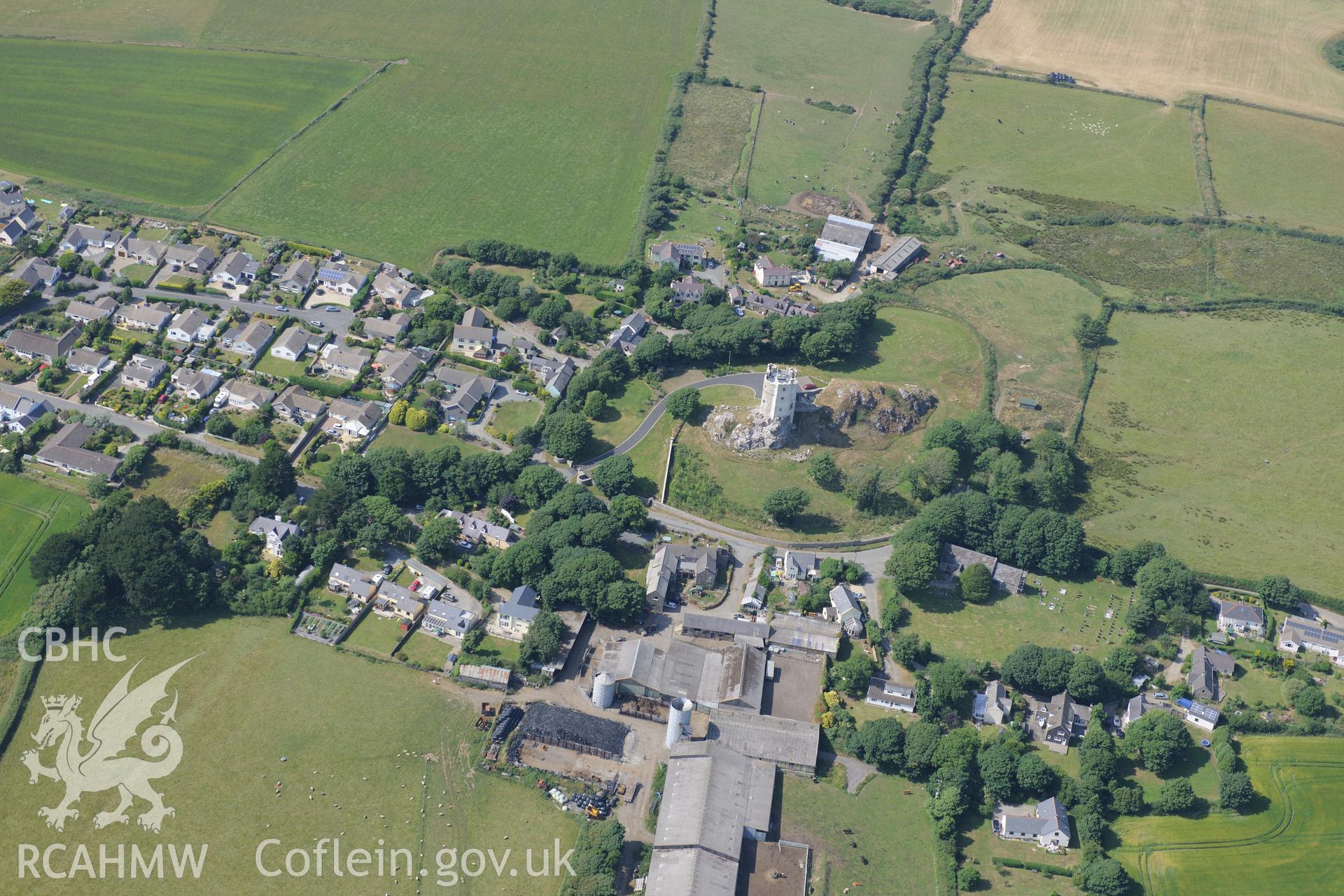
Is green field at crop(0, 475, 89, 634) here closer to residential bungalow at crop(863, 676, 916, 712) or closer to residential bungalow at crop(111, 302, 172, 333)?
residential bungalow at crop(111, 302, 172, 333)

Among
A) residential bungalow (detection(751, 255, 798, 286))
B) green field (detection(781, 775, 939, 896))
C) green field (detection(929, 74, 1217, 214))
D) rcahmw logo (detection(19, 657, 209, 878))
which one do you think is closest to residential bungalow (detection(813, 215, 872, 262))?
residential bungalow (detection(751, 255, 798, 286))

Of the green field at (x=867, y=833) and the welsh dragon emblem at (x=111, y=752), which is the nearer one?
the green field at (x=867, y=833)

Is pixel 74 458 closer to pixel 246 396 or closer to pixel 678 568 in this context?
pixel 246 396

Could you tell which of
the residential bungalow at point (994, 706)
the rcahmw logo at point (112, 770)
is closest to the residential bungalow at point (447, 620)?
the rcahmw logo at point (112, 770)

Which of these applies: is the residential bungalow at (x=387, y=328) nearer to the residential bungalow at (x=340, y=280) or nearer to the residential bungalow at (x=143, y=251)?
Result: the residential bungalow at (x=340, y=280)

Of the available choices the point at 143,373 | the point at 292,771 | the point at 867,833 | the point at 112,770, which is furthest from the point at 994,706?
the point at 143,373

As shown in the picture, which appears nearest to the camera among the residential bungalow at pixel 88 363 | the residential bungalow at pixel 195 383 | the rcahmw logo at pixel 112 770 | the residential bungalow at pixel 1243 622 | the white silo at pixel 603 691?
the rcahmw logo at pixel 112 770

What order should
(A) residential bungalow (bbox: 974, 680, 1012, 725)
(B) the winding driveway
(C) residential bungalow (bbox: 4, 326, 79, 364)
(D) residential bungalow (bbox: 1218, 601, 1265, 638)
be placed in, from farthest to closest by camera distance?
(C) residential bungalow (bbox: 4, 326, 79, 364)
(B) the winding driveway
(D) residential bungalow (bbox: 1218, 601, 1265, 638)
(A) residential bungalow (bbox: 974, 680, 1012, 725)

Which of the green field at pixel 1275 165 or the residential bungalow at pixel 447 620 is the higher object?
the green field at pixel 1275 165
